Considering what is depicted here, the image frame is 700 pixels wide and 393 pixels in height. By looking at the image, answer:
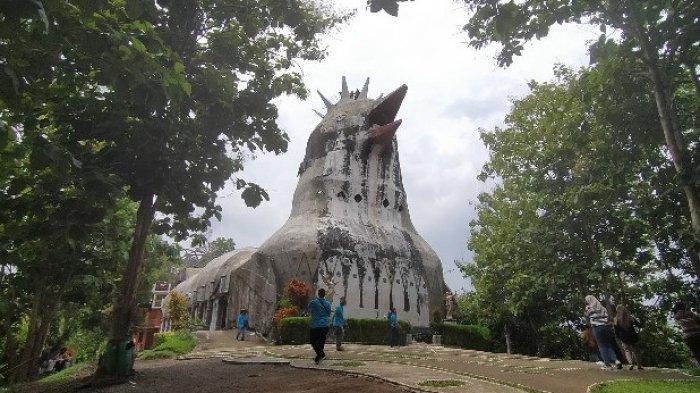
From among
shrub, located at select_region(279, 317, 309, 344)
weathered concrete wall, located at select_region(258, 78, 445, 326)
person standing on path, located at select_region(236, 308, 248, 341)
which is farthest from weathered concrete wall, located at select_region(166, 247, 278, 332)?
shrub, located at select_region(279, 317, 309, 344)

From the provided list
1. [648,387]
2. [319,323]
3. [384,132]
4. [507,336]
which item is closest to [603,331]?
[648,387]

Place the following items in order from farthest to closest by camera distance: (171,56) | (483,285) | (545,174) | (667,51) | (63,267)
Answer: (483,285) → (545,174) → (63,267) → (667,51) → (171,56)

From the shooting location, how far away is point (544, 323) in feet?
69.5

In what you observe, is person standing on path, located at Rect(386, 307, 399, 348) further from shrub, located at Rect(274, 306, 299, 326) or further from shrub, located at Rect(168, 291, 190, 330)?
shrub, located at Rect(168, 291, 190, 330)

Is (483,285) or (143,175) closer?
(143,175)

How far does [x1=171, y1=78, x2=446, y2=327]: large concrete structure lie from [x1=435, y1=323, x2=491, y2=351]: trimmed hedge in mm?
1011

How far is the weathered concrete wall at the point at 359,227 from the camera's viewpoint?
63.3 feet

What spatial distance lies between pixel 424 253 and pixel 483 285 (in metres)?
3.68

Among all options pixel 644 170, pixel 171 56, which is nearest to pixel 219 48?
pixel 171 56

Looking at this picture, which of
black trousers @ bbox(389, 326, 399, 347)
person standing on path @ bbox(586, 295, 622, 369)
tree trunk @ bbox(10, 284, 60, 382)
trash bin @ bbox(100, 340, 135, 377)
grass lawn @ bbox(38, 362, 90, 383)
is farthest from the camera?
black trousers @ bbox(389, 326, 399, 347)

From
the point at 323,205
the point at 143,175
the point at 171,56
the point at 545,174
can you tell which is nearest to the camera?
the point at 171,56

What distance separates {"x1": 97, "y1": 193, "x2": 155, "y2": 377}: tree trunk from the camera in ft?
27.7

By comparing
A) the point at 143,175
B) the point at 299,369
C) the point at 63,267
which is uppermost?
the point at 143,175

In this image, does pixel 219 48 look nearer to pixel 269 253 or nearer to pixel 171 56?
pixel 171 56
